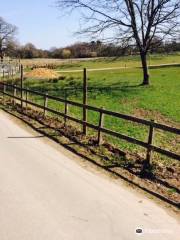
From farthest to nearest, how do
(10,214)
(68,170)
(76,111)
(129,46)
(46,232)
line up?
(129,46)
(76,111)
(68,170)
(10,214)
(46,232)

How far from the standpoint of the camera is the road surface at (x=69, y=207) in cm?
674

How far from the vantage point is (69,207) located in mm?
7793

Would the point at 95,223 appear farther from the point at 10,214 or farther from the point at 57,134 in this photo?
the point at 57,134

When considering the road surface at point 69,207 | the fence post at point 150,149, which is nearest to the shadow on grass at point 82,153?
the road surface at point 69,207

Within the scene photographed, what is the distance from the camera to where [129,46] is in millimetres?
33594

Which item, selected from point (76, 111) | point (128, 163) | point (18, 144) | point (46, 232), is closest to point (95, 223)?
point (46, 232)

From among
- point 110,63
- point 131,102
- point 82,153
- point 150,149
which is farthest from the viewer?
point 110,63

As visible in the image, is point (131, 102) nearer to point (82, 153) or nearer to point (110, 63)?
point (82, 153)

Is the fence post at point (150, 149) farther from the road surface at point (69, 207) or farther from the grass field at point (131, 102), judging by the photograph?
the grass field at point (131, 102)

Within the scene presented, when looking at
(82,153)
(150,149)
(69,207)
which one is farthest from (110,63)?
(69,207)

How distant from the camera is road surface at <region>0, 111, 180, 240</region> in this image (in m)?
6.74

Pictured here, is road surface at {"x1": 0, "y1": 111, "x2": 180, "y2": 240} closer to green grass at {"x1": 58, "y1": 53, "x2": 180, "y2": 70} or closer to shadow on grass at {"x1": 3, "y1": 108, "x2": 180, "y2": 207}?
shadow on grass at {"x1": 3, "y1": 108, "x2": 180, "y2": 207}

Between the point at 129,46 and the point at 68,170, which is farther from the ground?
the point at 129,46

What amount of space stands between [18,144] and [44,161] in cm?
244
